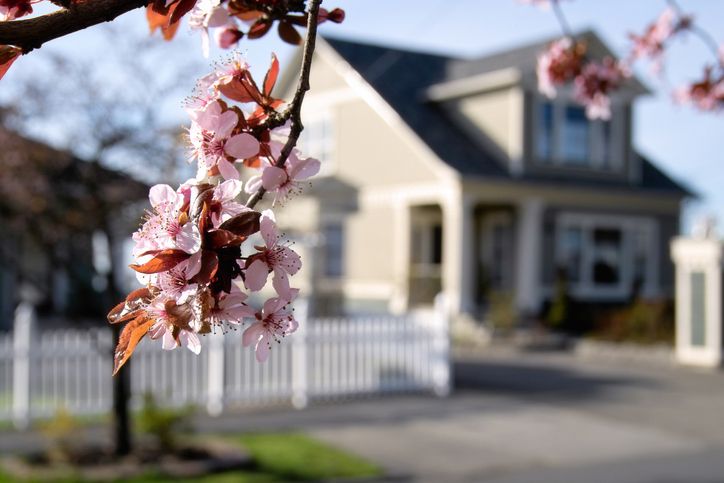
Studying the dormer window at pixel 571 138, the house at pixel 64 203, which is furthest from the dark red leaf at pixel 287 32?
the dormer window at pixel 571 138

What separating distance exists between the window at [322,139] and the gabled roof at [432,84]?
182cm

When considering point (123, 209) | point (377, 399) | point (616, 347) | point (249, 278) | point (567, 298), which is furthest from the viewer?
point (567, 298)

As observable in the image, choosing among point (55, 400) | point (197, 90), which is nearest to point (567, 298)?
point (55, 400)

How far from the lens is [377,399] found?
39.2 feet

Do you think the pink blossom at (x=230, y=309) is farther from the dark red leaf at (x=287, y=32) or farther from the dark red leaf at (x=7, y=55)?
the dark red leaf at (x=287, y=32)

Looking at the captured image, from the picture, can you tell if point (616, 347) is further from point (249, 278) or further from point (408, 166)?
point (249, 278)

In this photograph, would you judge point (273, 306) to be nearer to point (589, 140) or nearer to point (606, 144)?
point (589, 140)

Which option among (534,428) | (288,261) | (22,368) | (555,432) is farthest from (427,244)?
(288,261)

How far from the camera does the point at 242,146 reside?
1.62 m

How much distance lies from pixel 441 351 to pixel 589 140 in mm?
11180

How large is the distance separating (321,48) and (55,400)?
14.9 meters

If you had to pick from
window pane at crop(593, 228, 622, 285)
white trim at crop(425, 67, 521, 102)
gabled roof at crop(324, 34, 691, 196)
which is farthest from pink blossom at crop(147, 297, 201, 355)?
window pane at crop(593, 228, 622, 285)

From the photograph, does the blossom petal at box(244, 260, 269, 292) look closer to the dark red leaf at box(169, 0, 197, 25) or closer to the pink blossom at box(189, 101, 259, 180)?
the pink blossom at box(189, 101, 259, 180)

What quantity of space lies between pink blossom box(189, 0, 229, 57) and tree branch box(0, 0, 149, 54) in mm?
336
